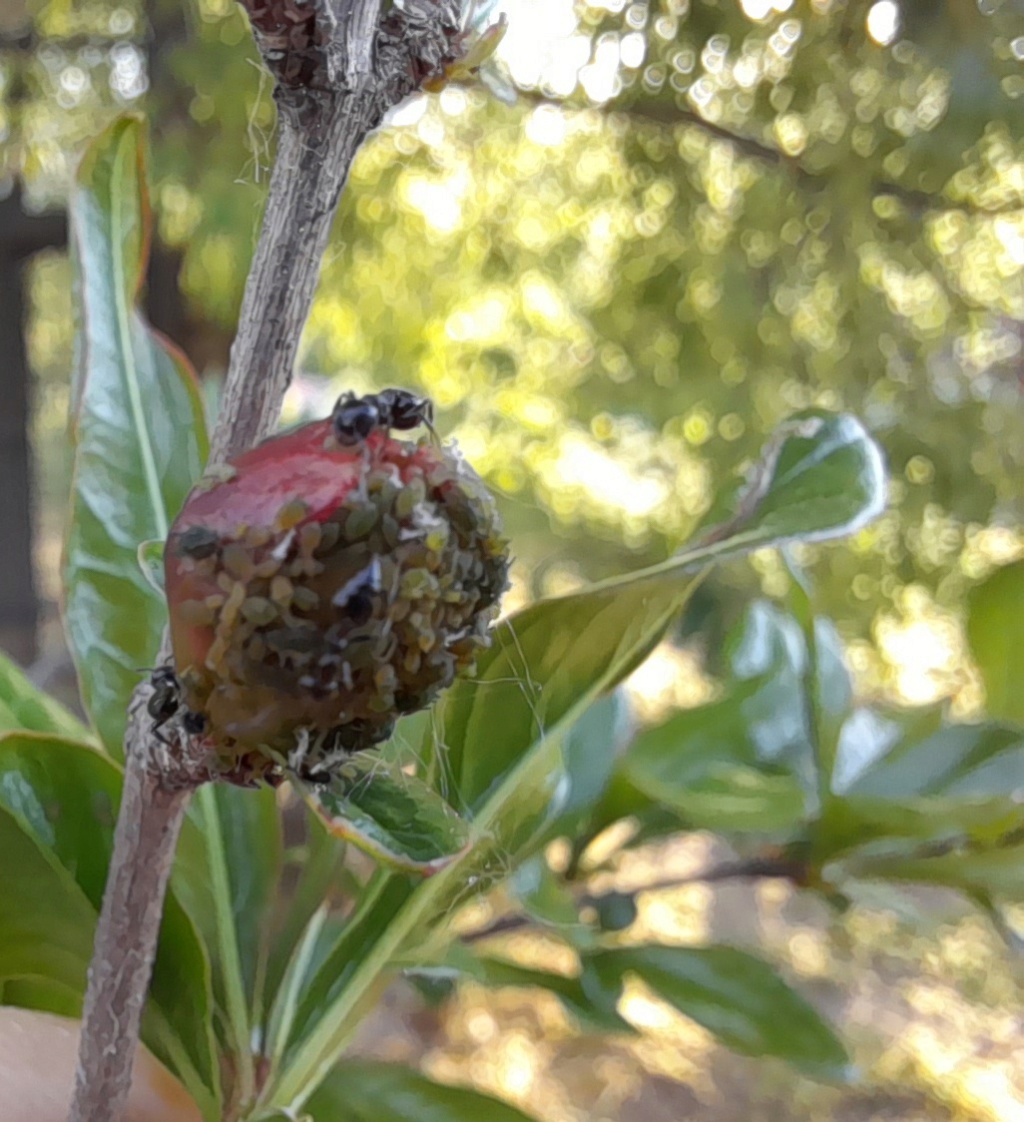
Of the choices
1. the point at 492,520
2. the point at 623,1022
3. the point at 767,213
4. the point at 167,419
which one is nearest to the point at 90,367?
the point at 167,419

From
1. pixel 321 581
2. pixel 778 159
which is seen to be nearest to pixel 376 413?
pixel 321 581

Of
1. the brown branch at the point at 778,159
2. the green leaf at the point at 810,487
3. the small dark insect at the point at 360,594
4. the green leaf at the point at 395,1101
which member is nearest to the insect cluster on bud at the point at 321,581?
the small dark insect at the point at 360,594

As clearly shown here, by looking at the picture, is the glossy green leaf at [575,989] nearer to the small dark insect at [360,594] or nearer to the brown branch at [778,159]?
the small dark insect at [360,594]

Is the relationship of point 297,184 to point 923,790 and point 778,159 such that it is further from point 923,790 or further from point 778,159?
point 778,159

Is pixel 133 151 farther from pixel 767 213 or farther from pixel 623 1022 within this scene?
pixel 767 213

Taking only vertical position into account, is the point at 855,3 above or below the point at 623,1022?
above
